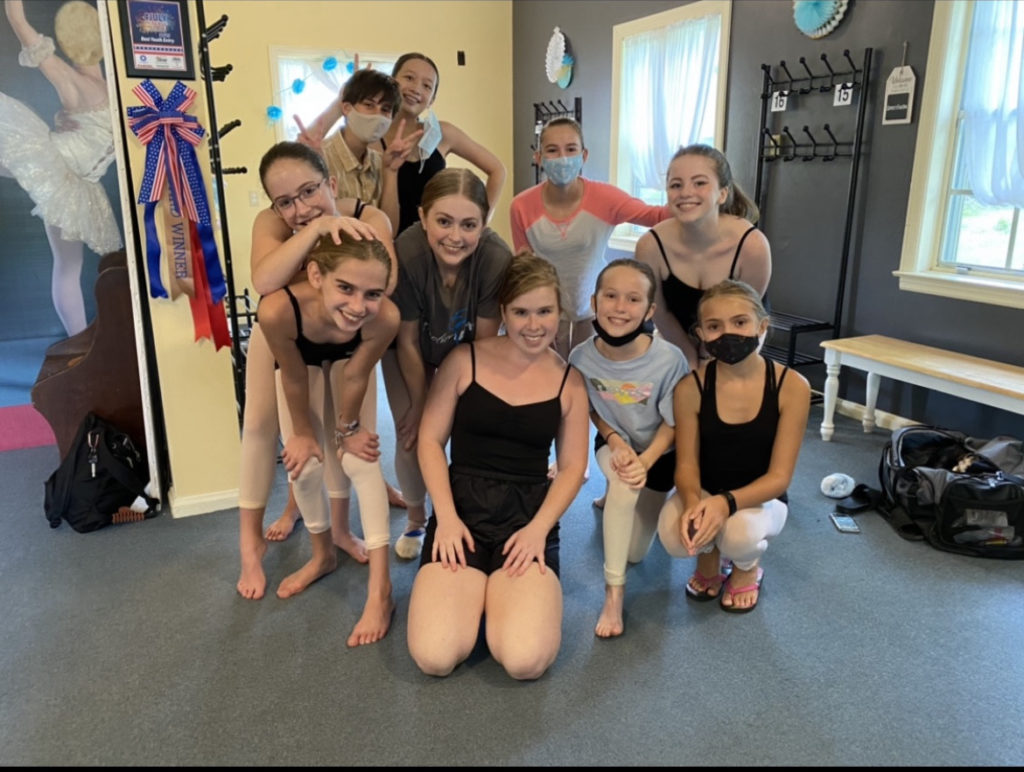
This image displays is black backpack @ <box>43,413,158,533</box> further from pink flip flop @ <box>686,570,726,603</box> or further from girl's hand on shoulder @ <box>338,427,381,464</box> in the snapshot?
pink flip flop @ <box>686,570,726,603</box>

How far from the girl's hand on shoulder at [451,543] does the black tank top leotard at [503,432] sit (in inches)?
7.0

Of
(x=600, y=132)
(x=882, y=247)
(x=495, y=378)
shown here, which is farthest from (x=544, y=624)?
(x=600, y=132)

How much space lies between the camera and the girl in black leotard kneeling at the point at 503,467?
184 centimetres

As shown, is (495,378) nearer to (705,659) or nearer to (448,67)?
(705,659)

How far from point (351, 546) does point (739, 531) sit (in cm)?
124

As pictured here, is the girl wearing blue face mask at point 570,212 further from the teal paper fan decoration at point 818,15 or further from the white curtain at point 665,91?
the white curtain at point 665,91

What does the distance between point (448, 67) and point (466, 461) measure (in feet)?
18.7

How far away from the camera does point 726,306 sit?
78.4 inches

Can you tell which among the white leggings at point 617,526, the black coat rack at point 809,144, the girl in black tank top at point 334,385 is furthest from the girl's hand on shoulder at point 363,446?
the black coat rack at point 809,144

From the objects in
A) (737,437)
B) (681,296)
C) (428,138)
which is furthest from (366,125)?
(737,437)

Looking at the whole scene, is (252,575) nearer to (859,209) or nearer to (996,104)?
(859,209)

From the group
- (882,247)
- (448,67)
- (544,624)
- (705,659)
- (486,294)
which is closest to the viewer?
(544,624)

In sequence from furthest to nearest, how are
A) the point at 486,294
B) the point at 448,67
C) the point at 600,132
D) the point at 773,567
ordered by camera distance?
the point at 448,67 < the point at 600,132 < the point at 773,567 < the point at 486,294

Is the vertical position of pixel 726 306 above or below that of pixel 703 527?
above
